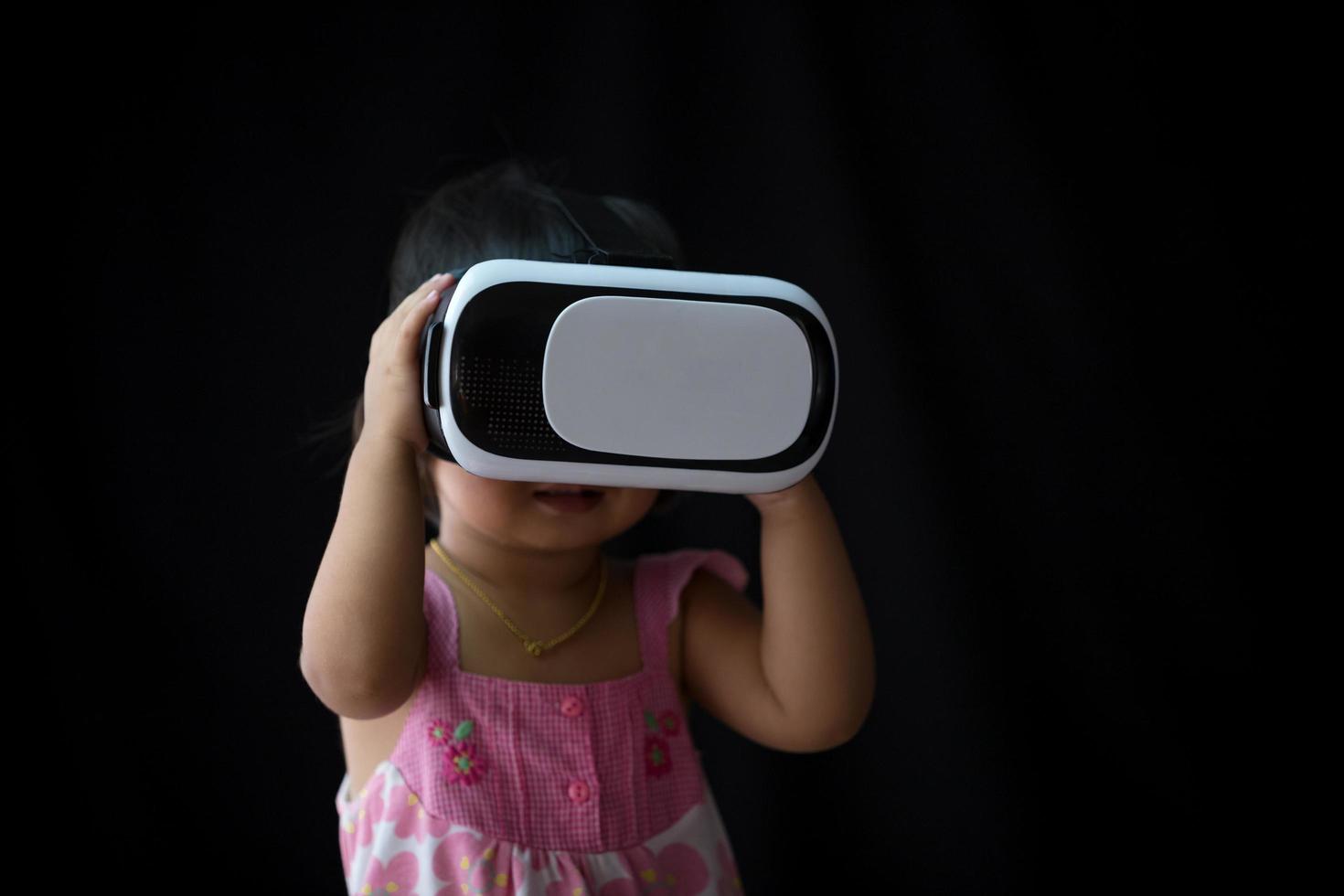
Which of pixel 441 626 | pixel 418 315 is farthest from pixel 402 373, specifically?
pixel 441 626

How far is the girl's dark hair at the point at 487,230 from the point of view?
1.92 ft

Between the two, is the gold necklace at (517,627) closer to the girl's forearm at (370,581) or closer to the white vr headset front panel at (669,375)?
the girl's forearm at (370,581)

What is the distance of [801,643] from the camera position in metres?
0.62

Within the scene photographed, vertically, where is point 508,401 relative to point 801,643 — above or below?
above

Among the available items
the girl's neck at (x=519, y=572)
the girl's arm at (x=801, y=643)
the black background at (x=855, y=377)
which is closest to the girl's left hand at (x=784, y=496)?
the girl's arm at (x=801, y=643)

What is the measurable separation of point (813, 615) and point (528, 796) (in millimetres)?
170

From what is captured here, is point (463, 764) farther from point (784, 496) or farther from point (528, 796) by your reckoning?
point (784, 496)

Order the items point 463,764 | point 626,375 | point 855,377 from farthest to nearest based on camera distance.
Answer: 1. point 855,377
2. point 463,764
3. point 626,375

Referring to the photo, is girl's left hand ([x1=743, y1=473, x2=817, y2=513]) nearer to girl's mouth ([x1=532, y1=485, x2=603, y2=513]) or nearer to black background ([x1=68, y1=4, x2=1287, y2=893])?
girl's mouth ([x1=532, y1=485, x2=603, y2=513])

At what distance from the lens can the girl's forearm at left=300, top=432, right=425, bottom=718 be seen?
53 cm

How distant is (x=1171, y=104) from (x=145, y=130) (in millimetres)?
701

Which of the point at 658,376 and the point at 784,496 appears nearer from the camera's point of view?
the point at 658,376

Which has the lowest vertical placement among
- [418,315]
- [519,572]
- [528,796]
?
[528,796]

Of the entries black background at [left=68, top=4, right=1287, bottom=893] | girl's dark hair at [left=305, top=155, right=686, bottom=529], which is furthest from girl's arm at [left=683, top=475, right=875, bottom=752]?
black background at [left=68, top=4, right=1287, bottom=893]
